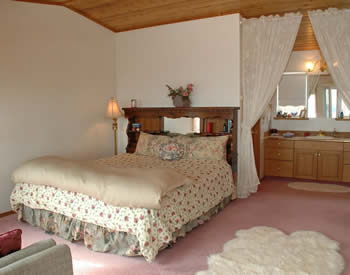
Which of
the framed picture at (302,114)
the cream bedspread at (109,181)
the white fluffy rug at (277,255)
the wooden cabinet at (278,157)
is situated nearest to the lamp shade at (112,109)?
the cream bedspread at (109,181)

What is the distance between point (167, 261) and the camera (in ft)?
8.89

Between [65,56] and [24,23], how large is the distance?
729 mm

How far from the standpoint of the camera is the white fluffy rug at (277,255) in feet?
8.13

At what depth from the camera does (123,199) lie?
8.59 feet

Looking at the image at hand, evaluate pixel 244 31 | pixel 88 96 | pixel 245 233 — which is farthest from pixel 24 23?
pixel 245 233

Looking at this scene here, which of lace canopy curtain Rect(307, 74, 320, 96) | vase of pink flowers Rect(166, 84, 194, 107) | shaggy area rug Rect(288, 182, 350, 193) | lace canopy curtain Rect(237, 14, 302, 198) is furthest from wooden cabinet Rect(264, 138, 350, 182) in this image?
vase of pink flowers Rect(166, 84, 194, 107)

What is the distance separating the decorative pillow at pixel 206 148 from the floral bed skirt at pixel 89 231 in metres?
0.96

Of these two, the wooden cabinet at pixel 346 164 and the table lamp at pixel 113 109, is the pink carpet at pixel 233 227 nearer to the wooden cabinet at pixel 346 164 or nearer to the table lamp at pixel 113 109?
the wooden cabinet at pixel 346 164

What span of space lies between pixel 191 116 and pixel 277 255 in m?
2.72

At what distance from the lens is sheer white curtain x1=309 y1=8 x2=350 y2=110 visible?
392 centimetres

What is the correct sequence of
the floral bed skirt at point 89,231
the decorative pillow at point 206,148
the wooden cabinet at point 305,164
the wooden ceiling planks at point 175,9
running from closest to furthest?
the floral bed skirt at point 89,231, the wooden ceiling planks at point 175,9, the decorative pillow at point 206,148, the wooden cabinet at point 305,164

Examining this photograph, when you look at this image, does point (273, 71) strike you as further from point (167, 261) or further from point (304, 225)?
point (167, 261)

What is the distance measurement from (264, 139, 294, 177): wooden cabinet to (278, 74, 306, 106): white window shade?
3.18 feet

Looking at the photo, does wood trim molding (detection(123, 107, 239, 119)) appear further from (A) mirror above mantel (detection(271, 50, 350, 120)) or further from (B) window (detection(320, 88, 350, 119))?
(B) window (detection(320, 88, 350, 119))
